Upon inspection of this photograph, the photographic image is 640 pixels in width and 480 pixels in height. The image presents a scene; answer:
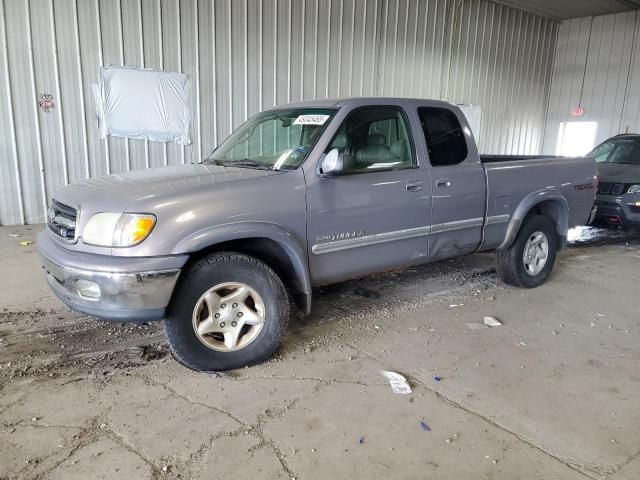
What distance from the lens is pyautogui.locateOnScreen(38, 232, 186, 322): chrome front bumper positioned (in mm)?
2771

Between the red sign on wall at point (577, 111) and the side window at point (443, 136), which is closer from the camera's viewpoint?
the side window at point (443, 136)

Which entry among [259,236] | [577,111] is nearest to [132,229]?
[259,236]

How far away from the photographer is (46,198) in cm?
796

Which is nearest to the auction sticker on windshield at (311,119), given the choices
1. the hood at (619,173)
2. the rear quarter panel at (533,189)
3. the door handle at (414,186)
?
the door handle at (414,186)

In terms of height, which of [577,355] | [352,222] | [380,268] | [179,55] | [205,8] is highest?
[205,8]

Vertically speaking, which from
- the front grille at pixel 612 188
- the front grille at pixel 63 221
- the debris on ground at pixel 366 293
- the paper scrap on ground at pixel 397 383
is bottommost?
the debris on ground at pixel 366 293

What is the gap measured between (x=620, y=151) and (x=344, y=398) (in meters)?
7.98

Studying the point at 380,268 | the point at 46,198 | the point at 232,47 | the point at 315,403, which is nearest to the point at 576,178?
the point at 380,268

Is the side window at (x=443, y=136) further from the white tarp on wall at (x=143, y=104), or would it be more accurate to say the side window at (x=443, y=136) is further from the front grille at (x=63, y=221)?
the white tarp on wall at (x=143, y=104)

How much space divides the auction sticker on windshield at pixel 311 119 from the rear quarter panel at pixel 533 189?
5.74ft

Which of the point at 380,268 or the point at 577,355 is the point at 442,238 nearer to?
the point at 380,268

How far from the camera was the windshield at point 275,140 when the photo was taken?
3.56 meters

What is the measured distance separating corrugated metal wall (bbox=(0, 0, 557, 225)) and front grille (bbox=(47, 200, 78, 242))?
5.27 m

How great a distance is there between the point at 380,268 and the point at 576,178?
2.86m
